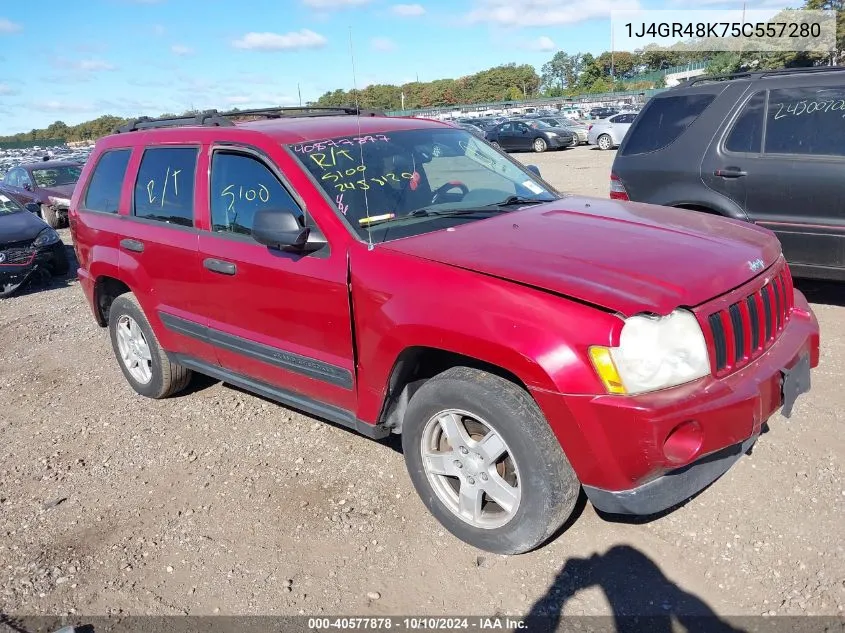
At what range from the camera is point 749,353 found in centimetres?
286

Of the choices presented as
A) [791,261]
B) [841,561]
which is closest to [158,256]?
[841,561]

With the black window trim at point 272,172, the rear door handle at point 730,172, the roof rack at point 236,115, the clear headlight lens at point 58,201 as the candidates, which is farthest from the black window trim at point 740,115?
the clear headlight lens at point 58,201

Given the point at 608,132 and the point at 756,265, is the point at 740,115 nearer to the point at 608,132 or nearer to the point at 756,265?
the point at 756,265

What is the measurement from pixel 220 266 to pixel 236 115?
1516 millimetres

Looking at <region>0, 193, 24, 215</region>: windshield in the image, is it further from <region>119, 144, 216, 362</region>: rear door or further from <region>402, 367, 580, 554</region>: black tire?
<region>402, 367, 580, 554</region>: black tire

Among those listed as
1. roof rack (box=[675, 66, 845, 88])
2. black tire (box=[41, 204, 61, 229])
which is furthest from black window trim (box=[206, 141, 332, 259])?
black tire (box=[41, 204, 61, 229])

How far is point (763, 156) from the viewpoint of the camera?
18.1ft

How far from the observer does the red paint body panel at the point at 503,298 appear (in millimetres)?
2551

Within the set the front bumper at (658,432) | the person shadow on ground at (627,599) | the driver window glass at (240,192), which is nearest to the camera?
the front bumper at (658,432)

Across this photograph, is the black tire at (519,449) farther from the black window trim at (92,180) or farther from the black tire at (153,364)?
the black window trim at (92,180)

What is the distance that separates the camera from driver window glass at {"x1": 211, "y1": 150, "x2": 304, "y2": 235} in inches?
145

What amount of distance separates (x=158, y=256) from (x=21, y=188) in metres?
14.0

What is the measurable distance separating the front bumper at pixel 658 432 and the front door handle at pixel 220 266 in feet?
6.51

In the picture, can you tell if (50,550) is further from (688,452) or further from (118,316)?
(688,452)
